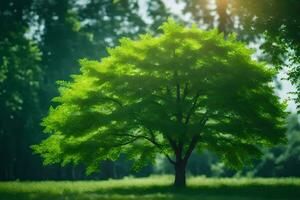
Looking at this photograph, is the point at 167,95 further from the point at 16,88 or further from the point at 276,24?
the point at 16,88

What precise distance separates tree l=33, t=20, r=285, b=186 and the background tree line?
979 cm

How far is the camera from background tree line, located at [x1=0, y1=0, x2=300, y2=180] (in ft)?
127

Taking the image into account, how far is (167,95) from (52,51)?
29300 millimetres

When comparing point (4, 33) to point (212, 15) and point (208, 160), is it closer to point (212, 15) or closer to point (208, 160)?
point (212, 15)

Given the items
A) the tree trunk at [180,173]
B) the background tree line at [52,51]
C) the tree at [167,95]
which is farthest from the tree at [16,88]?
the tree trunk at [180,173]

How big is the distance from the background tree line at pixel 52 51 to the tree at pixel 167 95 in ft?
32.1

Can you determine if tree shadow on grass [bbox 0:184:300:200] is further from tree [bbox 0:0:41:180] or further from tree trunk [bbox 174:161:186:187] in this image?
tree [bbox 0:0:41:180]

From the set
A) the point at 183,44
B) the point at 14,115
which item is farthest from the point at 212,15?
the point at 14,115

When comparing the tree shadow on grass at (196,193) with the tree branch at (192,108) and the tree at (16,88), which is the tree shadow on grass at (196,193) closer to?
the tree branch at (192,108)

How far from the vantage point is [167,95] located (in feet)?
82.7

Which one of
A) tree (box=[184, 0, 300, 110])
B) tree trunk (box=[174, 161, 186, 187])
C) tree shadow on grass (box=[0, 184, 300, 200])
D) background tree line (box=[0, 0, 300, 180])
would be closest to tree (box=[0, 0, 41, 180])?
background tree line (box=[0, 0, 300, 180])

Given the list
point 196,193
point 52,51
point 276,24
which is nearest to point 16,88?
point 52,51

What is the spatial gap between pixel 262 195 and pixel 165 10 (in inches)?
1261

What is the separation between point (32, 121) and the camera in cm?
4944
